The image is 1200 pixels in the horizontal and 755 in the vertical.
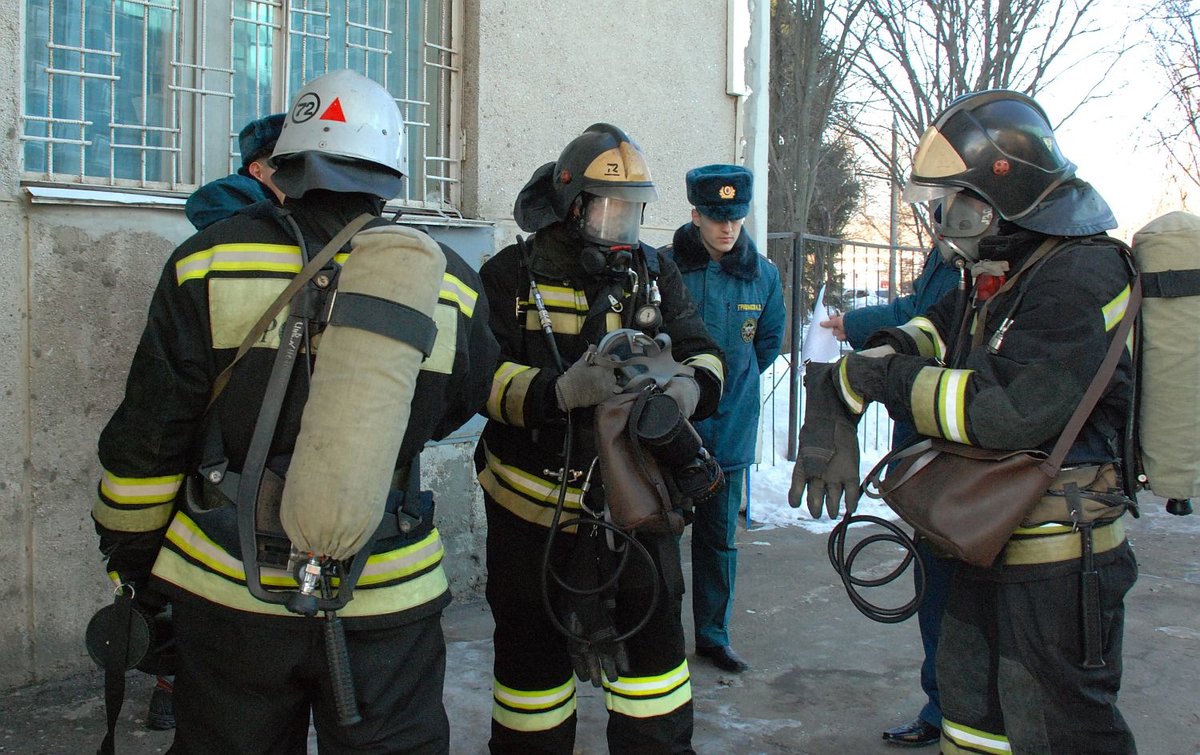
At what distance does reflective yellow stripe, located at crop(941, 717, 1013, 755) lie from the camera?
273 centimetres

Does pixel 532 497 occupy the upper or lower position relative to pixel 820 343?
lower

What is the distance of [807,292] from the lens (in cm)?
978

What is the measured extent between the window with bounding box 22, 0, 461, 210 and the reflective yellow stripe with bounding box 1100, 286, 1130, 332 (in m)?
3.26

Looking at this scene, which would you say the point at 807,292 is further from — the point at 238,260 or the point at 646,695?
the point at 238,260

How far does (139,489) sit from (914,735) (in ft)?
9.16

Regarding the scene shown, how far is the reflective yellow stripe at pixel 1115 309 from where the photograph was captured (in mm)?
2582

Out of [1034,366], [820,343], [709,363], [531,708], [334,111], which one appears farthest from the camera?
[820,343]


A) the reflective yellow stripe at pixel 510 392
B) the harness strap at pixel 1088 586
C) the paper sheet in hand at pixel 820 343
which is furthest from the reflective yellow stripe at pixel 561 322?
the harness strap at pixel 1088 586

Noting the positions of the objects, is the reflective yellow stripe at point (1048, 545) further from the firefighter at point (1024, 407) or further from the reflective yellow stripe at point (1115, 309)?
the reflective yellow stripe at point (1115, 309)

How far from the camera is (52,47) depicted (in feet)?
12.8

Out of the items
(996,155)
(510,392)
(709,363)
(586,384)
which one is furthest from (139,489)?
(996,155)

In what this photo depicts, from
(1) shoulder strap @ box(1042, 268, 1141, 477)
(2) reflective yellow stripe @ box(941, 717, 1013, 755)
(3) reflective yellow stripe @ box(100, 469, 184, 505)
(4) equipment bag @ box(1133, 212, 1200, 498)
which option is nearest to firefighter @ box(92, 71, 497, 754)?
(3) reflective yellow stripe @ box(100, 469, 184, 505)

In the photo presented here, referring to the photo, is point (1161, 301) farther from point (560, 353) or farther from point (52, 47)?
point (52, 47)

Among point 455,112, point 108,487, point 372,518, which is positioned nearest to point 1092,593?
point 372,518
